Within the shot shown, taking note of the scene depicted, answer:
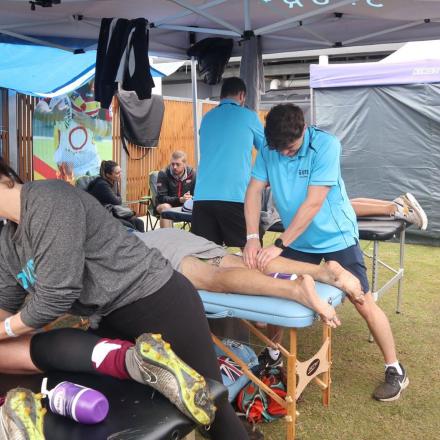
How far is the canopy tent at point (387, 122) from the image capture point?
5301 mm

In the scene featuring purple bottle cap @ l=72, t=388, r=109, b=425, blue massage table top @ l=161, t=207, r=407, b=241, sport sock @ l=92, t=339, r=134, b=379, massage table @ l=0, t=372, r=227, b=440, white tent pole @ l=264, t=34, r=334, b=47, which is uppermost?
white tent pole @ l=264, t=34, r=334, b=47

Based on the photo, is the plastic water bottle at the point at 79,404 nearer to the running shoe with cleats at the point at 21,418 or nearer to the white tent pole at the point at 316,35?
the running shoe with cleats at the point at 21,418

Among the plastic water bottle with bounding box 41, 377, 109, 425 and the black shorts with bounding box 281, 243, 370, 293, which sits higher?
the black shorts with bounding box 281, 243, 370, 293

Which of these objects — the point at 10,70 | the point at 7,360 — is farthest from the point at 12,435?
the point at 10,70

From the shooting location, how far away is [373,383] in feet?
8.14

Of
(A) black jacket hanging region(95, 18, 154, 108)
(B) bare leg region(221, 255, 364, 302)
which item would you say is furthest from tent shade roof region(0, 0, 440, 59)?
(B) bare leg region(221, 255, 364, 302)

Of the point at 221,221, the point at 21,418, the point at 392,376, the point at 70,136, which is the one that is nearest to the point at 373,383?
the point at 392,376

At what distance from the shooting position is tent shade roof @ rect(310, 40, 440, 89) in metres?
5.16

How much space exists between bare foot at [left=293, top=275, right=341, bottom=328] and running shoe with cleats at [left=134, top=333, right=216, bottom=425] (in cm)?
69

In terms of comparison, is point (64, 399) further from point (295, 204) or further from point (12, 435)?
point (295, 204)

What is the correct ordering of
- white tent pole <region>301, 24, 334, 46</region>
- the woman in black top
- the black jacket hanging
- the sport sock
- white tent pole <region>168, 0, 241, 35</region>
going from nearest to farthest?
1. the sport sock
2. white tent pole <region>168, 0, 241, 35</region>
3. the black jacket hanging
4. white tent pole <region>301, 24, 334, 46</region>
5. the woman in black top

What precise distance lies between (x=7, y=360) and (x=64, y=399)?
1.33 feet

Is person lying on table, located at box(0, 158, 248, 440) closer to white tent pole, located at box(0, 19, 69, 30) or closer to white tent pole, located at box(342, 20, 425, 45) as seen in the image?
white tent pole, located at box(0, 19, 69, 30)

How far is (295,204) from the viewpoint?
2309 millimetres
